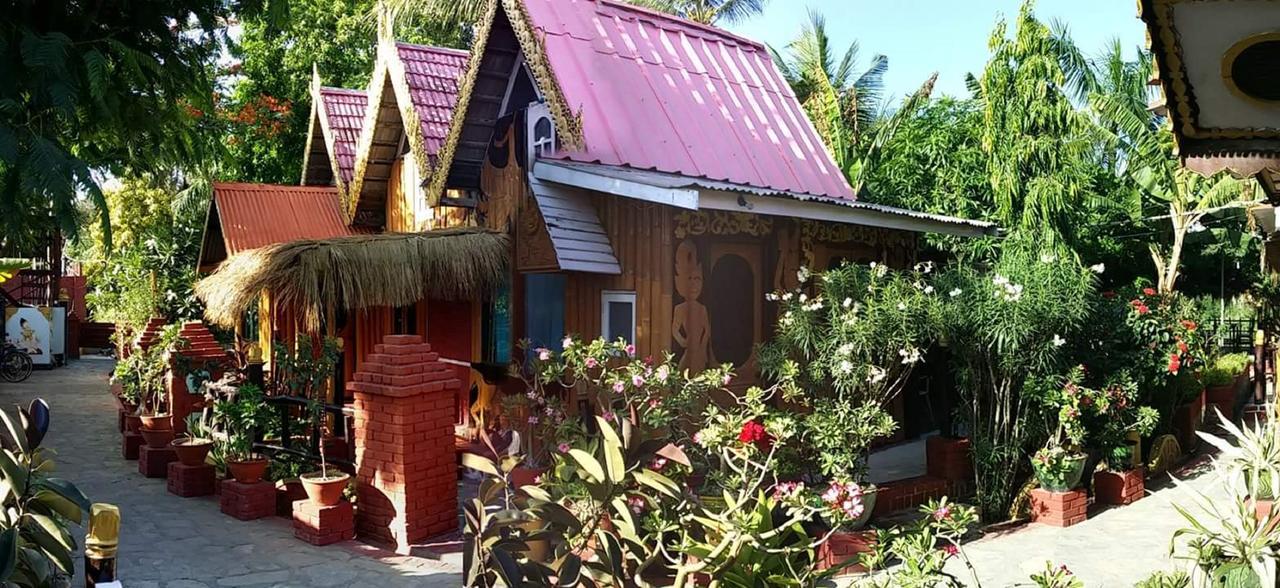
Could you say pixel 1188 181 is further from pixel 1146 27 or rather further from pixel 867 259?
pixel 1146 27

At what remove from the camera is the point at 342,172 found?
13.2m

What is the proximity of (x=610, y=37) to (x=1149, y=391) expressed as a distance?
21.8ft

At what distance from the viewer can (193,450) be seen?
882 cm

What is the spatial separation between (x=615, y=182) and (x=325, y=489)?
3.31m

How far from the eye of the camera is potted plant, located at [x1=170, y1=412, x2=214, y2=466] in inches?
348

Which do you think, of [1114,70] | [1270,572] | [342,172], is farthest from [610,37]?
[1114,70]

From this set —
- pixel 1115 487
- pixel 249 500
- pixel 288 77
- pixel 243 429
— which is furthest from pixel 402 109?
pixel 288 77

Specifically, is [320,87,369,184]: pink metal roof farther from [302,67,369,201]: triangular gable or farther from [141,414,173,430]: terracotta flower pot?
[141,414,173,430]: terracotta flower pot

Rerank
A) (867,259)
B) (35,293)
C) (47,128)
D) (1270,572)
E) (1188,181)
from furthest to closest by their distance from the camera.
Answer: (35,293)
(1188,181)
(867,259)
(47,128)
(1270,572)

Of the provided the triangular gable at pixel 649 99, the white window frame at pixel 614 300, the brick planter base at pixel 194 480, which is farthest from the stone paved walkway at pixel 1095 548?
the brick planter base at pixel 194 480

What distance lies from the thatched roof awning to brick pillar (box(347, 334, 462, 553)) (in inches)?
81.2

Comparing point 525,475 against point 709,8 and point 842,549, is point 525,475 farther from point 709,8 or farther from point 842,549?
point 709,8

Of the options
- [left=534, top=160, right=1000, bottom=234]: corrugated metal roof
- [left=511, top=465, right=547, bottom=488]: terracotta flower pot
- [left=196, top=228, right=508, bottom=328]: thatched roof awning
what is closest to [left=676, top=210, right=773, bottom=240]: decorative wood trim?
[left=534, top=160, right=1000, bottom=234]: corrugated metal roof

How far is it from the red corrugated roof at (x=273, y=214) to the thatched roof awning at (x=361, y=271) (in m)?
3.60
